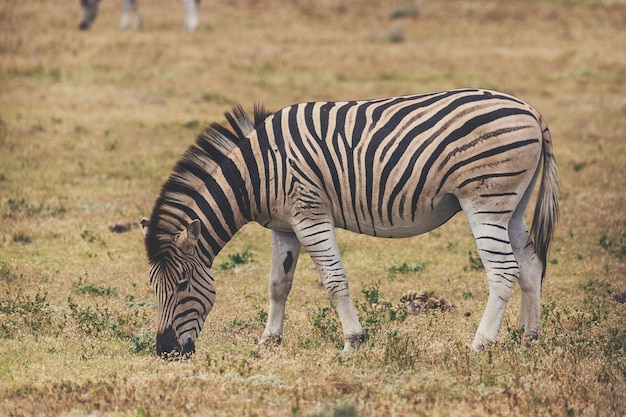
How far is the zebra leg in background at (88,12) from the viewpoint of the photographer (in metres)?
35.2

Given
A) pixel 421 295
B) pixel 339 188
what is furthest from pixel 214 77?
pixel 339 188

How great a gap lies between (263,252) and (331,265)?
5.13 metres

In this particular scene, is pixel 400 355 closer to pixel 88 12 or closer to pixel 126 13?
pixel 88 12

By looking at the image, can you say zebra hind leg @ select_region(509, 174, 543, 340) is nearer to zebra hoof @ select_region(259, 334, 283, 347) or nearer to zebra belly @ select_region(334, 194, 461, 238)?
zebra belly @ select_region(334, 194, 461, 238)

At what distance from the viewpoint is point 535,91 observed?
27.5 m

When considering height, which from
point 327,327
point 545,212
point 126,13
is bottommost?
point 327,327

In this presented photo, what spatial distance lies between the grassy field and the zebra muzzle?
0.13 meters

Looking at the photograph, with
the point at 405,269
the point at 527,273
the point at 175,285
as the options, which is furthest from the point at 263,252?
the point at 527,273

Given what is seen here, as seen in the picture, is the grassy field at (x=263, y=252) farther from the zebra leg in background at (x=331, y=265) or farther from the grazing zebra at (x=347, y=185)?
the grazing zebra at (x=347, y=185)

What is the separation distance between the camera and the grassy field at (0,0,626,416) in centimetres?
761

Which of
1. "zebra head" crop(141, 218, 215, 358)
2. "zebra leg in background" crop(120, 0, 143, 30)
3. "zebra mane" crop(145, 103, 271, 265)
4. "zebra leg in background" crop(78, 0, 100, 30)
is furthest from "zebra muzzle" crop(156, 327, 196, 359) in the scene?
"zebra leg in background" crop(120, 0, 143, 30)

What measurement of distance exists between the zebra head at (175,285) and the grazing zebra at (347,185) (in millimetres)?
11

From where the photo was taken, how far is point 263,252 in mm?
14359

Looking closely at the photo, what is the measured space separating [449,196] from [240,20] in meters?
31.0
